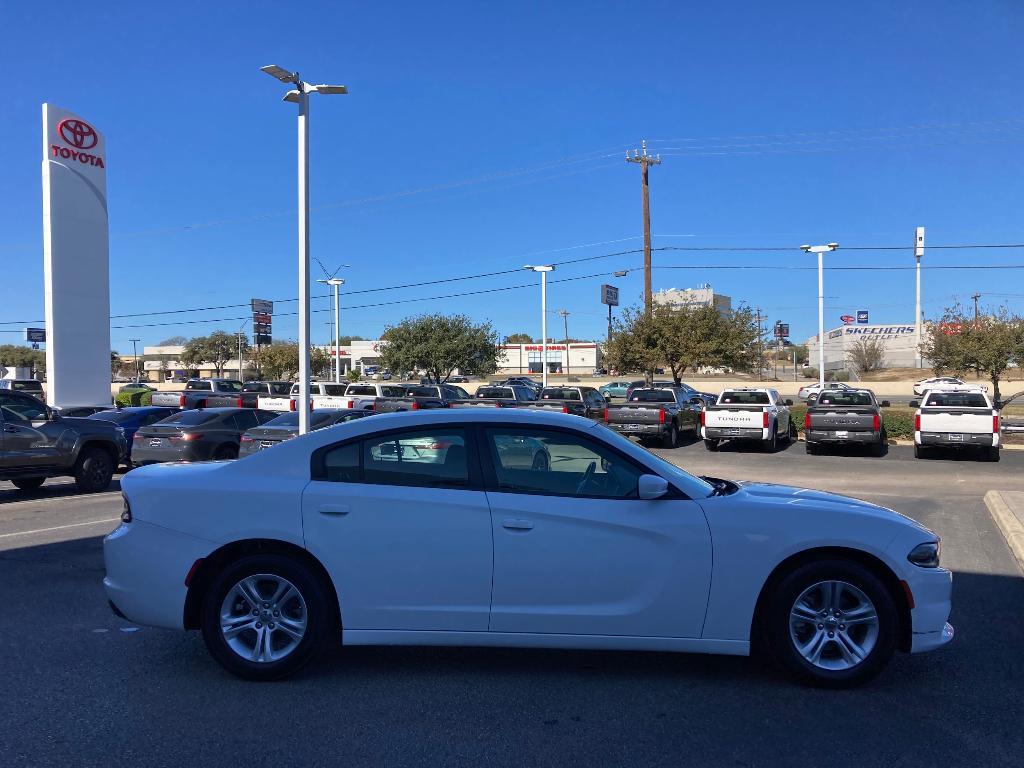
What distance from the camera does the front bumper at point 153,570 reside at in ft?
15.8

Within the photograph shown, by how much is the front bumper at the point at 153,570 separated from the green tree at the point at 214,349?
102m

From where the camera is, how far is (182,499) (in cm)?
488

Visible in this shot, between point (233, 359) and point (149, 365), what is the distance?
3321 cm

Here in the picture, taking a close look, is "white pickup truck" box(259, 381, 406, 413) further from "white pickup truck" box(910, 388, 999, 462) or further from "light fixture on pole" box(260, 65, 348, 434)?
"white pickup truck" box(910, 388, 999, 462)

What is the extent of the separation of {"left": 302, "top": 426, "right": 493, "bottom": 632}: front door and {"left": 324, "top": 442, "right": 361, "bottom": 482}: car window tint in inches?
2.9

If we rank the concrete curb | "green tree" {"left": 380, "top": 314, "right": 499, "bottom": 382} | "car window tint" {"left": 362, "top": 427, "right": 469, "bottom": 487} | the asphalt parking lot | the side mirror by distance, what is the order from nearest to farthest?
the asphalt parking lot < the side mirror < "car window tint" {"left": 362, "top": 427, "right": 469, "bottom": 487} < the concrete curb < "green tree" {"left": 380, "top": 314, "right": 499, "bottom": 382}

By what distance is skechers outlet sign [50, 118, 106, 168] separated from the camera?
29.9 metres

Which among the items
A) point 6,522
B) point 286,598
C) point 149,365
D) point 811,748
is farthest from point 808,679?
point 149,365

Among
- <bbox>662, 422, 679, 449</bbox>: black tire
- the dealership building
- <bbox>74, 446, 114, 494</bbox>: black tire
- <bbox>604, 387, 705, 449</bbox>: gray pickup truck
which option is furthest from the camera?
the dealership building

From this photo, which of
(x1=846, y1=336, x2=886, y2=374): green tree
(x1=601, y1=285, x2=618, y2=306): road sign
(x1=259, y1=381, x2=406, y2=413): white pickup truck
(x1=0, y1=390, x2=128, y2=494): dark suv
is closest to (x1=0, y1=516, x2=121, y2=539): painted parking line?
(x1=0, y1=390, x2=128, y2=494): dark suv

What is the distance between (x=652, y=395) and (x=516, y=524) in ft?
70.5

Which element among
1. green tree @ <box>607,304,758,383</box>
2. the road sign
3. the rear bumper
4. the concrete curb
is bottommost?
the concrete curb

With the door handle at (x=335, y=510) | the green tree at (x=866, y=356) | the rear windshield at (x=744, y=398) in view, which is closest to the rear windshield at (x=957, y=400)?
the rear windshield at (x=744, y=398)

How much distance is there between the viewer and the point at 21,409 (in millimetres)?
13367
